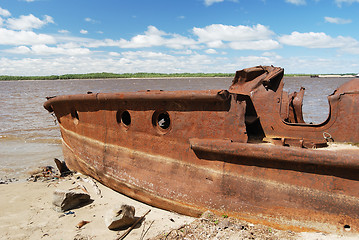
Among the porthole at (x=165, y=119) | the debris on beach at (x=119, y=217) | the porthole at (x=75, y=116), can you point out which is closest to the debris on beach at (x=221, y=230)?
the debris on beach at (x=119, y=217)

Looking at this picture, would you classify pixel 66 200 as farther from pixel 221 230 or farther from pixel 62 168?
pixel 221 230

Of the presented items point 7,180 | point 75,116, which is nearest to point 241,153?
point 75,116

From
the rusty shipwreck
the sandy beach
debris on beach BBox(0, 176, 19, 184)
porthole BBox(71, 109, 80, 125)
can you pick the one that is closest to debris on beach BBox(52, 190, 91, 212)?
the sandy beach

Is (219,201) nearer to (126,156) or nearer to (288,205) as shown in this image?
(288,205)

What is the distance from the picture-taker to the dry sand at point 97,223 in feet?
10.1

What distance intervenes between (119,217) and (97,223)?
0.54 metres

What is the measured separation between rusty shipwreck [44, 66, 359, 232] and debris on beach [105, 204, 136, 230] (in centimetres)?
50

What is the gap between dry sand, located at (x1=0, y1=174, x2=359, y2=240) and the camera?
3.08m

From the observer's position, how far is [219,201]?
11.1 ft

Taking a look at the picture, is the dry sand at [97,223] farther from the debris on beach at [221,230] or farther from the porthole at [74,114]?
the porthole at [74,114]

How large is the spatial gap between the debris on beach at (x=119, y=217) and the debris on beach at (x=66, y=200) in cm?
106

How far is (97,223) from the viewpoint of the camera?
393cm

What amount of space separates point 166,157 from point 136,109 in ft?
3.07

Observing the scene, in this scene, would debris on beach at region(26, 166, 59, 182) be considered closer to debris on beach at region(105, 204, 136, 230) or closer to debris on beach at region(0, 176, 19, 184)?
debris on beach at region(0, 176, 19, 184)
